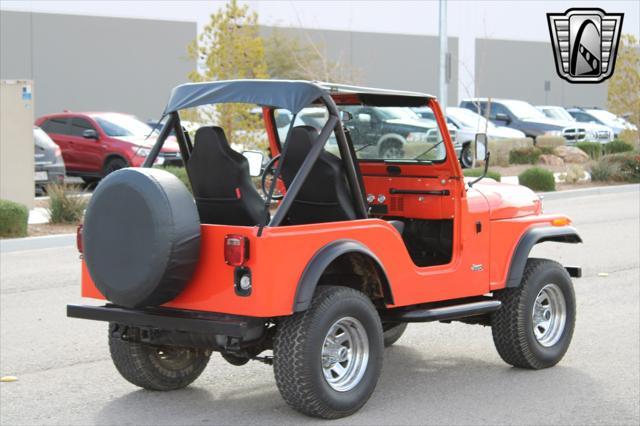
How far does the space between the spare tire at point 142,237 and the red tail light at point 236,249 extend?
18 cm

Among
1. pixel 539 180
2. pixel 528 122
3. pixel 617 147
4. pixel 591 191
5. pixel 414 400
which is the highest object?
pixel 528 122

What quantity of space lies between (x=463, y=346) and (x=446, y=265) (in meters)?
1.54

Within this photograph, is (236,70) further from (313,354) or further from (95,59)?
(95,59)

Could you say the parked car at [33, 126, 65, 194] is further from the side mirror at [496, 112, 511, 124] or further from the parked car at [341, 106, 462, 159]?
the side mirror at [496, 112, 511, 124]

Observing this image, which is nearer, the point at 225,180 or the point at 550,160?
the point at 225,180

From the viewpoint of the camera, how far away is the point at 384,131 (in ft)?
27.1

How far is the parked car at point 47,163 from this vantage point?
21.8m

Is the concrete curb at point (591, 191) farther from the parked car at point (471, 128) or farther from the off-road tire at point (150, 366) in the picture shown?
the off-road tire at point (150, 366)

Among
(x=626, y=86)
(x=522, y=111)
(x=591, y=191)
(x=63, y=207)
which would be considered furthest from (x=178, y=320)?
(x=522, y=111)

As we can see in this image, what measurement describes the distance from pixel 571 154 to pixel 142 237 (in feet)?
91.8

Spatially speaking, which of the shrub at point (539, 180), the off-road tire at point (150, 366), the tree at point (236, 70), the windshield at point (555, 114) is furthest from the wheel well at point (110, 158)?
the windshield at point (555, 114)

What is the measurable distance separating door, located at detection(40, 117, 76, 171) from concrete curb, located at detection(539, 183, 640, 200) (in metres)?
10.2

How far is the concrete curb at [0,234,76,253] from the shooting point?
1554cm

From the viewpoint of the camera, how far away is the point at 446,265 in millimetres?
7480
